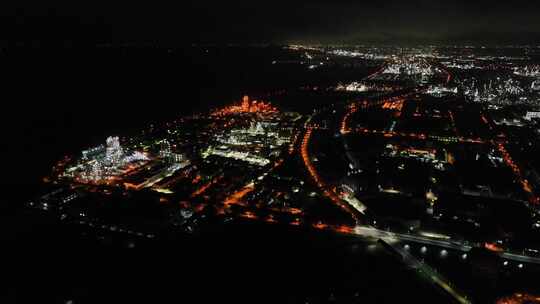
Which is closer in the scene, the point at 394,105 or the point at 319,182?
the point at 319,182

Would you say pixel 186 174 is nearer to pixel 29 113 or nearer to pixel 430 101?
pixel 29 113

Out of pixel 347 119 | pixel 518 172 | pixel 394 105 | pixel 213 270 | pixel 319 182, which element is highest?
pixel 394 105

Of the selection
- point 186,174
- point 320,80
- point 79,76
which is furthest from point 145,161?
point 320,80

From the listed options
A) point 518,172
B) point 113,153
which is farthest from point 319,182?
point 113,153

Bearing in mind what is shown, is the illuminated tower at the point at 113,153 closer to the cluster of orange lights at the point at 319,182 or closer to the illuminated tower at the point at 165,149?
the illuminated tower at the point at 165,149

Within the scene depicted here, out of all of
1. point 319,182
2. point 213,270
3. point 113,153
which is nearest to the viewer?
point 213,270

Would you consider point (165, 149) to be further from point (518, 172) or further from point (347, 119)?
point (518, 172)

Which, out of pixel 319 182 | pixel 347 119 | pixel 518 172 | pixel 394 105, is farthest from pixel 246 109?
pixel 518 172

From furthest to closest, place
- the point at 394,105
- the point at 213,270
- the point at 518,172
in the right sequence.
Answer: the point at 394,105 → the point at 518,172 → the point at 213,270

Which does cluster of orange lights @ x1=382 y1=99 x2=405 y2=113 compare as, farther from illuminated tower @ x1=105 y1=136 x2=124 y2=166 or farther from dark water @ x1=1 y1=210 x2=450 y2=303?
dark water @ x1=1 y1=210 x2=450 y2=303

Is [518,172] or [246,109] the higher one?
[246,109]

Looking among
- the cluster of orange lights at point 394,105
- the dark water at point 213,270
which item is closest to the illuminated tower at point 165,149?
the dark water at point 213,270
